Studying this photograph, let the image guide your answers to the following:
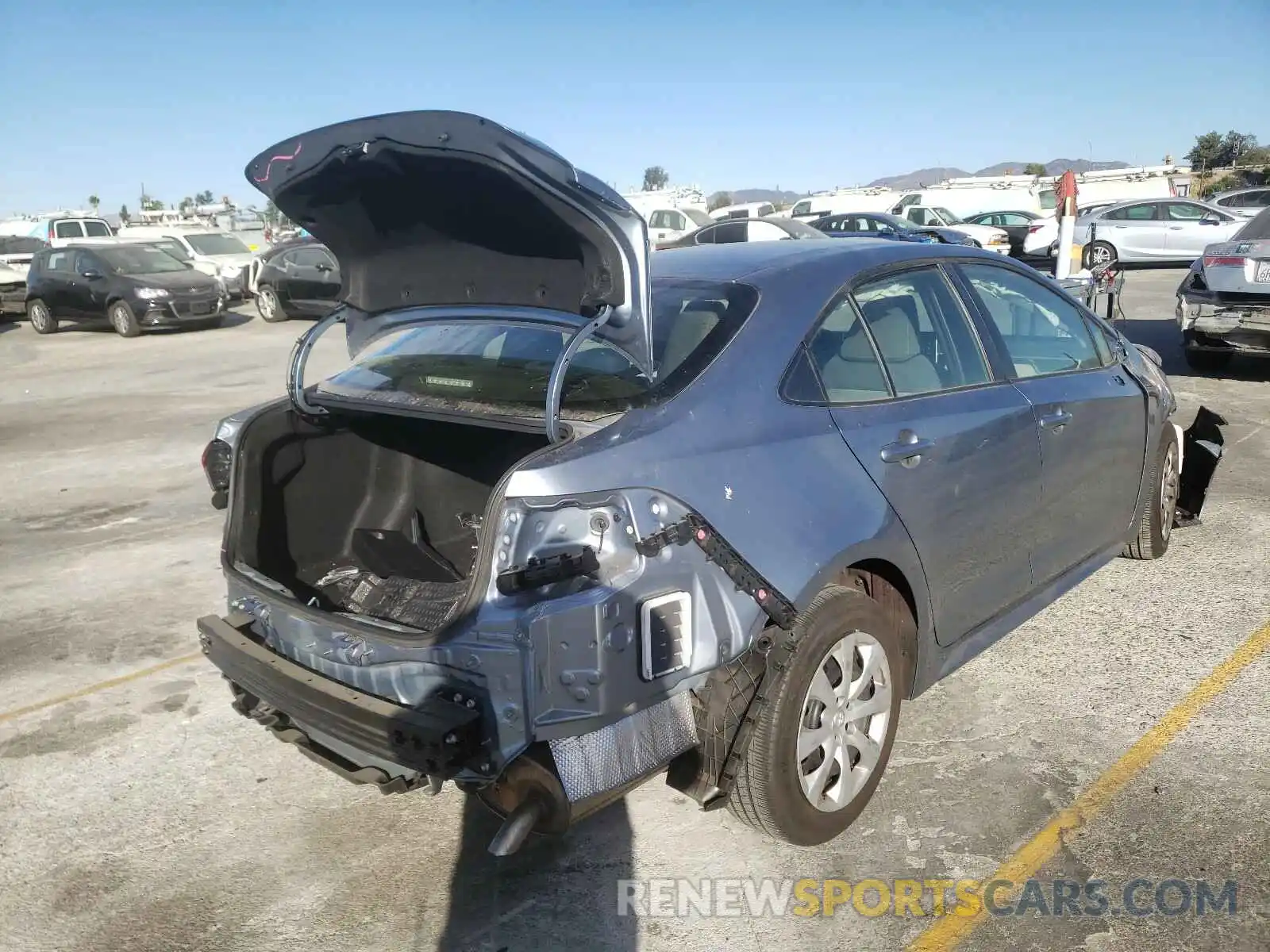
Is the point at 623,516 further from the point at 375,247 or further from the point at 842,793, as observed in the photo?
the point at 375,247

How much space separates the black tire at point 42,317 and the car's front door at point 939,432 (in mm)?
19997

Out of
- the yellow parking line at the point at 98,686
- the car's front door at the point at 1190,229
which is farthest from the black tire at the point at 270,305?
the car's front door at the point at 1190,229

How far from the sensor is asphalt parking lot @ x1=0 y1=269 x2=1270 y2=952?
2748mm

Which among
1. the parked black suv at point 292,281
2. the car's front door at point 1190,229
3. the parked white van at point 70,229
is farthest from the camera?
the parked white van at point 70,229

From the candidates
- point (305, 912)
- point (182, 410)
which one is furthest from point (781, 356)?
point (182, 410)

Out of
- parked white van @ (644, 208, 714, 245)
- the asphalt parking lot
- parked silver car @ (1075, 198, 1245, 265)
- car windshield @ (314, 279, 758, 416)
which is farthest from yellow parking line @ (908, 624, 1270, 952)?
parked white van @ (644, 208, 714, 245)

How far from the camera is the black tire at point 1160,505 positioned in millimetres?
4836

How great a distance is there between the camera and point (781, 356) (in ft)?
9.58

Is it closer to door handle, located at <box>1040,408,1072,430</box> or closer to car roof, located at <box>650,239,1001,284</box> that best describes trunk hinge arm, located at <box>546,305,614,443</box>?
car roof, located at <box>650,239,1001,284</box>

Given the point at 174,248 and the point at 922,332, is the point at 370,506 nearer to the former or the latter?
the point at 922,332

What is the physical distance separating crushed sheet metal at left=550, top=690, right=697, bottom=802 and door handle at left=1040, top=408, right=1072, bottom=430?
189 centimetres

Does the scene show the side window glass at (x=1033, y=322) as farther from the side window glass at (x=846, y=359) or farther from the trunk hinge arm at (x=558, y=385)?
the trunk hinge arm at (x=558, y=385)

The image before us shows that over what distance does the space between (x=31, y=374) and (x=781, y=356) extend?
1462cm

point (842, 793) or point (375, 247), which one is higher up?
point (375, 247)
